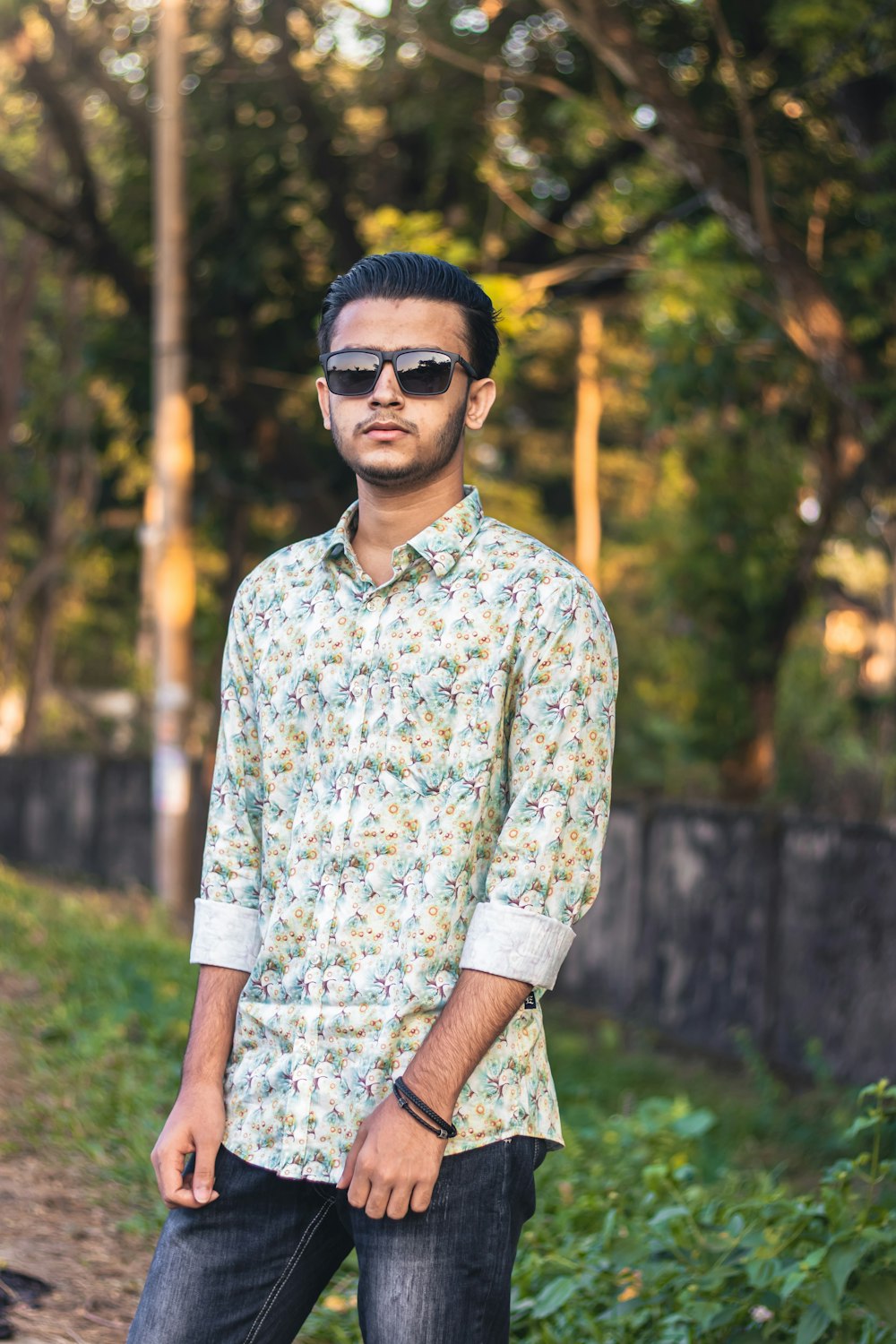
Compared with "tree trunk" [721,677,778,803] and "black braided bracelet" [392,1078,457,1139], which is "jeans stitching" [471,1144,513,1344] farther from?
"tree trunk" [721,677,778,803]

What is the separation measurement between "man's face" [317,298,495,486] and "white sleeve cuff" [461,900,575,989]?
64 centimetres

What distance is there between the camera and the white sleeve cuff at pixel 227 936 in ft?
7.90

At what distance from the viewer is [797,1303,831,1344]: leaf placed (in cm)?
295

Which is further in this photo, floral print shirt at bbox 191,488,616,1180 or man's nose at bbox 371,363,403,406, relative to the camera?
man's nose at bbox 371,363,403,406

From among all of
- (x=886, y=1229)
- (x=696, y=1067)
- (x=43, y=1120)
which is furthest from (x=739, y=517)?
(x=886, y=1229)

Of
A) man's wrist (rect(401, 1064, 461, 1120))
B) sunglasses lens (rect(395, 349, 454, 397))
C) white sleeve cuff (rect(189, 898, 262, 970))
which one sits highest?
sunglasses lens (rect(395, 349, 454, 397))

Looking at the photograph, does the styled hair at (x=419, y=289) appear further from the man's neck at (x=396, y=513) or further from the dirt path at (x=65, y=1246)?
the dirt path at (x=65, y=1246)

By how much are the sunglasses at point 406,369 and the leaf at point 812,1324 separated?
1.75 metres

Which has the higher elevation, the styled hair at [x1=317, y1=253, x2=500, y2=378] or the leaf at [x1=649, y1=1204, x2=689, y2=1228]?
the styled hair at [x1=317, y1=253, x2=500, y2=378]

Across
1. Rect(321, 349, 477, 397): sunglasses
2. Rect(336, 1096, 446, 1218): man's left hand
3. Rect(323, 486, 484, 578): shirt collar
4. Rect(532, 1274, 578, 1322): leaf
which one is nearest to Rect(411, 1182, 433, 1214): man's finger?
Rect(336, 1096, 446, 1218): man's left hand

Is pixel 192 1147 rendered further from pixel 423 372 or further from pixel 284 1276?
pixel 423 372

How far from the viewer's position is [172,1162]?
2.25 metres

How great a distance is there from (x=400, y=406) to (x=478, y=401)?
0.17m

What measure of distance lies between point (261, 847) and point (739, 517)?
27.5 feet
